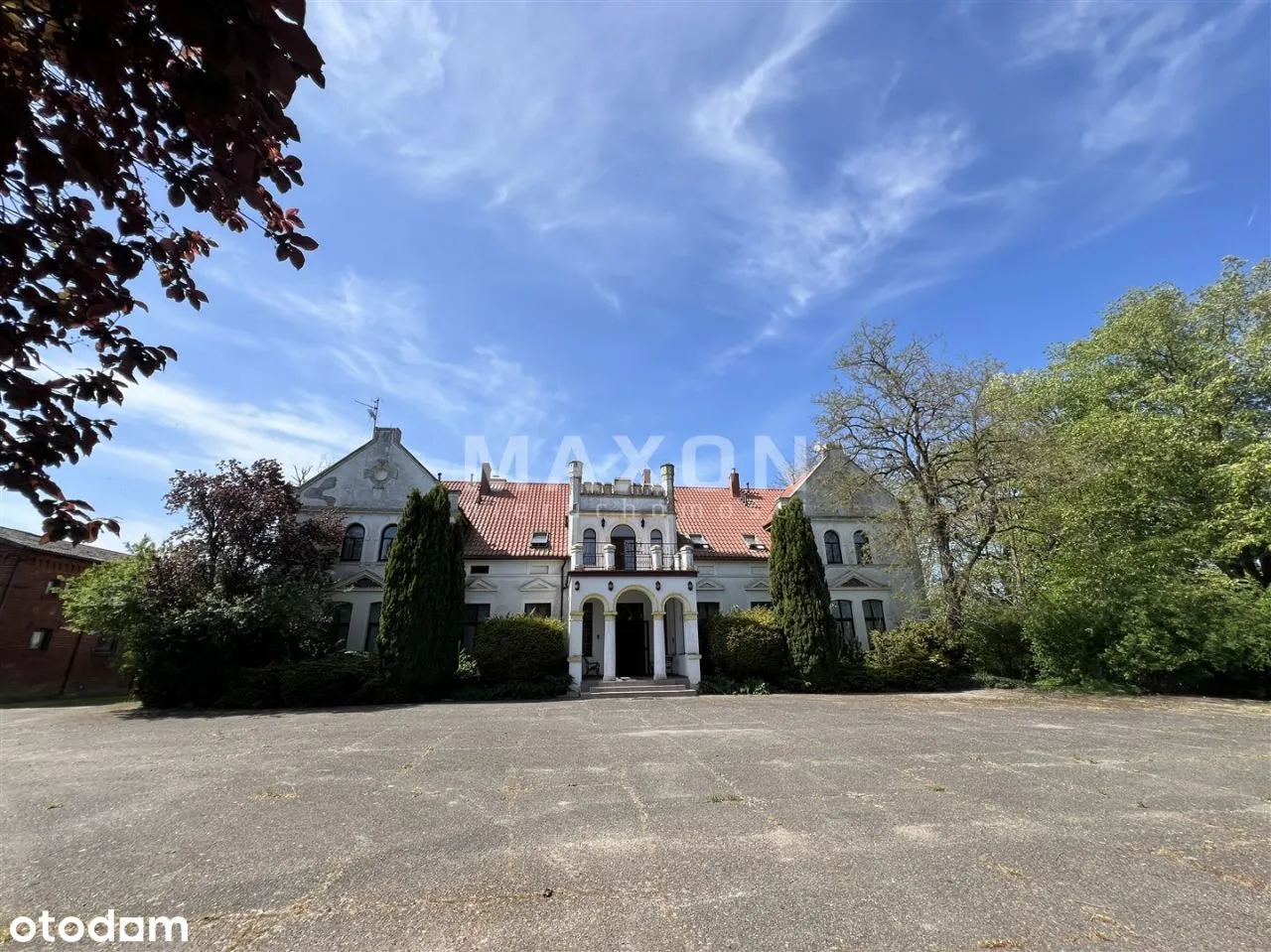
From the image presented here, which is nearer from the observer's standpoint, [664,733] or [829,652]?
[664,733]

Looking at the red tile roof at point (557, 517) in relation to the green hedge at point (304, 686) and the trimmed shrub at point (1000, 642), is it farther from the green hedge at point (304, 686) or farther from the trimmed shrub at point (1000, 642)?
the trimmed shrub at point (1000, 642)

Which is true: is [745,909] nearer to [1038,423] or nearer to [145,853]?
[145,853]

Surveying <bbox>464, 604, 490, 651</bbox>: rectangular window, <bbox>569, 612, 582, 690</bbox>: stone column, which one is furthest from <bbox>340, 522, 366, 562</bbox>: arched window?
<bbox>569, 612, 582, 690</bbox>: stone column

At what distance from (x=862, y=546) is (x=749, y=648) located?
8.37 m

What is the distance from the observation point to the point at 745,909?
2.98m

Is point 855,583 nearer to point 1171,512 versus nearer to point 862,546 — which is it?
point 862,546

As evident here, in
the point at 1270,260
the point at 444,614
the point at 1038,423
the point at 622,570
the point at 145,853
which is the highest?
the point at 1270,260

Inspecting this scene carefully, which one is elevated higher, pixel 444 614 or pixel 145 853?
pixel 444 614

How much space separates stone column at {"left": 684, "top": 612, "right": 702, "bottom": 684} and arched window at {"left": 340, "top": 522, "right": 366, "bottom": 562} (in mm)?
13169

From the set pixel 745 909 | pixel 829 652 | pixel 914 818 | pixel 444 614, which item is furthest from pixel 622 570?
pixel 745 909

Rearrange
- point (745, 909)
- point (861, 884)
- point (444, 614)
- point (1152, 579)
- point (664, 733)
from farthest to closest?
point (444, 614) < point (1152, 579) < point (664, 733) < point (861, 884) < point (745, 909)

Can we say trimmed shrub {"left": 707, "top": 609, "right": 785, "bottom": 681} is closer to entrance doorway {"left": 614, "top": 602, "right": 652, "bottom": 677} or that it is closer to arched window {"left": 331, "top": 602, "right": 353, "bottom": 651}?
entrance doorway {"left": 614, "top": 602, "right": 652, "bottom": 677}

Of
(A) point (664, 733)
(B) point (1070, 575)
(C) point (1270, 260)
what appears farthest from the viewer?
(C) point (1270, 260)

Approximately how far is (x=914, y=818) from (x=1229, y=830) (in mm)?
2302
